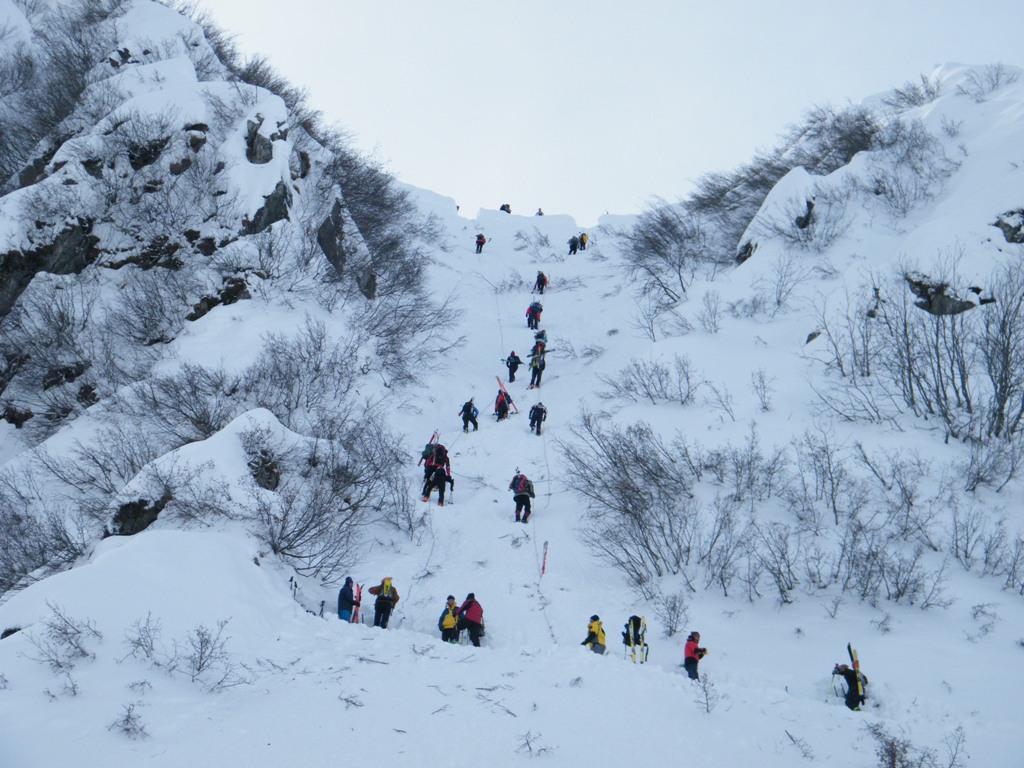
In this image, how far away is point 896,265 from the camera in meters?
20.9

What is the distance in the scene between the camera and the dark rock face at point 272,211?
870 inches

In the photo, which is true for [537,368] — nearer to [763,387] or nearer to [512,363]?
[512,363]

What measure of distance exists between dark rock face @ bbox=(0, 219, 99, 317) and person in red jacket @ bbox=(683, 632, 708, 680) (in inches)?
849

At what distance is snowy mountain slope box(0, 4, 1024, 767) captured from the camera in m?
7.19

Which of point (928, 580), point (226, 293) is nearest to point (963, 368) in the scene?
point (928, 580)

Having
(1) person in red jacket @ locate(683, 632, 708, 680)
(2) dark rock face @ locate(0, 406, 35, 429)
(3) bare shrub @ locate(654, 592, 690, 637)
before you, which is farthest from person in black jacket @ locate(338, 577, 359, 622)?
(2) dark rock face @ locate(0, 406, 35, 429)

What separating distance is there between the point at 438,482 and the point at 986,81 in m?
33.3

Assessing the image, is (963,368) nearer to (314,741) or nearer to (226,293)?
(314,741)

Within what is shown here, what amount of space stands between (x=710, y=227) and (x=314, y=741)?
3223cm

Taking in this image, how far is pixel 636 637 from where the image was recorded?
442 inches

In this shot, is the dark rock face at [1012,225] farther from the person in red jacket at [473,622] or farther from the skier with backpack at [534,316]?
the person in red jacket at [473,622]

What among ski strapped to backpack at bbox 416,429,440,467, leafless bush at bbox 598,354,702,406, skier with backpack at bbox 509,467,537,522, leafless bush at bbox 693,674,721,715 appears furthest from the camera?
leafless bush at bbox 598,354,702,406

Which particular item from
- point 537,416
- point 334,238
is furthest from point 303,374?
point 334,238

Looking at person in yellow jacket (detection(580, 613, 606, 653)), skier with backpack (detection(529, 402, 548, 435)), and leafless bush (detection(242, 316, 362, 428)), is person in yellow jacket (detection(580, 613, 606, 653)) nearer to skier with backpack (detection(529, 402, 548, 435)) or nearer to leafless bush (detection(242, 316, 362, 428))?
skier with backpack (detection(529, 402, 548, 435))
